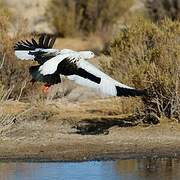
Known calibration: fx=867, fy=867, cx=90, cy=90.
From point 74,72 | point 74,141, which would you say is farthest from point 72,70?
point 74,141

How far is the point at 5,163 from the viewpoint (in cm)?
1482

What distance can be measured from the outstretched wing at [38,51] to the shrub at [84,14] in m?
19.8

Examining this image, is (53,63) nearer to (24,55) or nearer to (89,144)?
(24,55)

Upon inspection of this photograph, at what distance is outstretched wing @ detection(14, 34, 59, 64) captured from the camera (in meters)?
13.9

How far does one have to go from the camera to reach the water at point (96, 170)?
13016 mm

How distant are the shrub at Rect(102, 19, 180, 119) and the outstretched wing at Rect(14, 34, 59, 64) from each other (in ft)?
9.34

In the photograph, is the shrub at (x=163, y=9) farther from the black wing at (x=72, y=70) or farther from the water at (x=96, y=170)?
the black wing at (x=72, y=70)

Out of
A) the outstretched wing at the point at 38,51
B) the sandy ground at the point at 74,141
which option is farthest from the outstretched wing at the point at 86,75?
the sandy ground at the point at 74,141

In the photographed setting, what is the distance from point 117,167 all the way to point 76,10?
70.7 feet

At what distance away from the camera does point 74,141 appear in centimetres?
1639

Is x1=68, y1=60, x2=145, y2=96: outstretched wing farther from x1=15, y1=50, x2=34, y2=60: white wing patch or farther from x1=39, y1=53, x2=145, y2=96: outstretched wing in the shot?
x1=15, y1=50, x2=34, y2=60: white wing patch

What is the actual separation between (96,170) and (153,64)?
13.1 feet

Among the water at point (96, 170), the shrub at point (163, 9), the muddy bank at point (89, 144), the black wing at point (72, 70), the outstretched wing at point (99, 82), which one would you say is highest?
the shrub at point (163, 9)

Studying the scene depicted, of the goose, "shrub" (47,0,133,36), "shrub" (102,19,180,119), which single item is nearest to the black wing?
the goose
